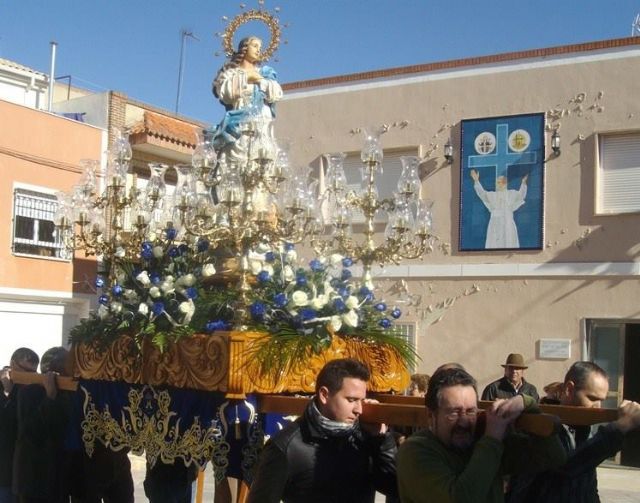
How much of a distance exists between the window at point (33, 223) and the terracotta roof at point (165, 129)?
9.12ft

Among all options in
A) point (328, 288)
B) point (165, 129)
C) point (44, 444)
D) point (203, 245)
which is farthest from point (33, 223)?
point (328, 288)

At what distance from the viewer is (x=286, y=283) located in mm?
4980

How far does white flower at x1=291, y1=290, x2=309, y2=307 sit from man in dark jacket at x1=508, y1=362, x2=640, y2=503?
1431 millimetres

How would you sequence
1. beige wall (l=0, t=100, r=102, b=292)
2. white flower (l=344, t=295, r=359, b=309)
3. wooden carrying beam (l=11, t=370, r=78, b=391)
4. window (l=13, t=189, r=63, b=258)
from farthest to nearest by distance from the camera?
window (l=13, t=189, r=63, b=258), beige wall (l=0, t=100, r=102, b=292), wooden carrying beam (l=11, t=370, r=78, b=391), white flower (l=344, t=295, r=359, b=309)

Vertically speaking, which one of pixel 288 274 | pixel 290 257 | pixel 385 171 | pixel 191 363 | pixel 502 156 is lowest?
pixel 191 363

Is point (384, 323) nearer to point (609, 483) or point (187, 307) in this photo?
point (187, 307)

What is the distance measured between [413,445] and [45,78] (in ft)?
70.0

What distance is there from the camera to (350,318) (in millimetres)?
4887

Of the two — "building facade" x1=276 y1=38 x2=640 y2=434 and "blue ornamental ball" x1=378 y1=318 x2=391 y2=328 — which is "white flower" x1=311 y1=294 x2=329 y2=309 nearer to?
"blue ornamental ball" x1=378 y1=318 x2=391 y2=328

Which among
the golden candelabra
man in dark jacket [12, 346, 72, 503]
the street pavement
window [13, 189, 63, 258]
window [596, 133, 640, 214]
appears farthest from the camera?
window [13, 189, 63, 258]

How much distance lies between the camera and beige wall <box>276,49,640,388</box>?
1309 centimetres

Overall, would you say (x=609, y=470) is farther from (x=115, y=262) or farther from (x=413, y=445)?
(x=413, y=445)

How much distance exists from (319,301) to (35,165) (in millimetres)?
14233

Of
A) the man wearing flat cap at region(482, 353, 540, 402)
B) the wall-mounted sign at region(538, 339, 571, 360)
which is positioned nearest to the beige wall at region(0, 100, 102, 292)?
the wall-mounted sign at region(538, 339, 571, 360)
